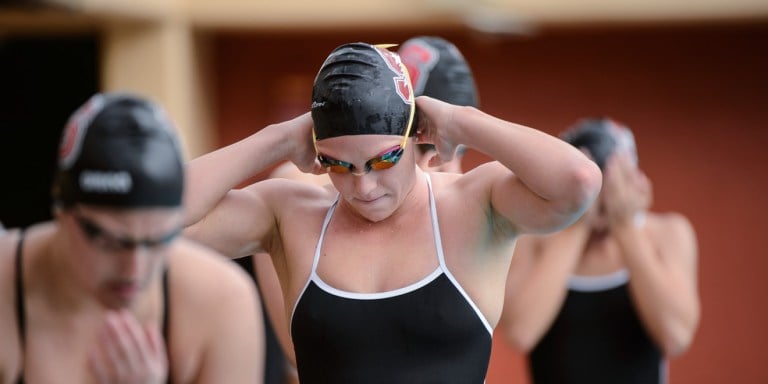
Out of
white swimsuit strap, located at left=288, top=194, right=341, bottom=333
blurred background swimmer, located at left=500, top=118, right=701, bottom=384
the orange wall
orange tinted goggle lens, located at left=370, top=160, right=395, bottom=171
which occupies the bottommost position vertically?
the orange wall

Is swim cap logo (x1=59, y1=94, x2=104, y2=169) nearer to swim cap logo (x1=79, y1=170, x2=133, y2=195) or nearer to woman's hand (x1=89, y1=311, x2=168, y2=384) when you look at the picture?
swim cap logo (x1=79, y1=170, x2=133, y2=195)

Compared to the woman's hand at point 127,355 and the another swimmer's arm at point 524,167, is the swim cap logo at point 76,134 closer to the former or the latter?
the woman's hand at point 127,355

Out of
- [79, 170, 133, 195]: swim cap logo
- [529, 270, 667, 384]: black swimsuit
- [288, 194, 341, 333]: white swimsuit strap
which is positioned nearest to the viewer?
[79, 170, 133, 195]: swim cap logo

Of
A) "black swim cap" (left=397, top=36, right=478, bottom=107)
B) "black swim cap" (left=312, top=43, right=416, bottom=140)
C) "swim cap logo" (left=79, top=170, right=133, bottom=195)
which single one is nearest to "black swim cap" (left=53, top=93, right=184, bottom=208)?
"swim cap logo" (left=79, top=170, right=133, bottom=195)

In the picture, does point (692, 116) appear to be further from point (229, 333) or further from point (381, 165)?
point (229, 333)

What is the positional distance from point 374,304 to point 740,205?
8.18 metres

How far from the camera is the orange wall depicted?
36.5 feet

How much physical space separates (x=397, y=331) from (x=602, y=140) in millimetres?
2603

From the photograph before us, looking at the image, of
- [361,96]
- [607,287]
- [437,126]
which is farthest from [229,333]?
[607,287]

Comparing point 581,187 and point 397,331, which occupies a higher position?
point 581,187

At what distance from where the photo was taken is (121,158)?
2.74 m

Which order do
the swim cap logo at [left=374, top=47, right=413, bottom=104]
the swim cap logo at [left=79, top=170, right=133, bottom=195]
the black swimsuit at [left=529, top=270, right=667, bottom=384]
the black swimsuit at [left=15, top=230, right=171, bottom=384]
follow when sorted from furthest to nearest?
the black swimsuit at [left=529, top=270, right=667, bottom=384]
the swim cap logo at [left=374, top=47, right=413, bottom=104]
the black swimsuit at [left=15, top=230, right=171, bottom=384]
the swim cap logo at [left=79, top=170, right=133, bottom=195]

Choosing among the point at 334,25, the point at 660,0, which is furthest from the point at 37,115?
the point at 660,0

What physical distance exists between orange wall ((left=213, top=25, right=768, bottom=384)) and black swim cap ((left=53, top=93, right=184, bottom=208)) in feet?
27.6
